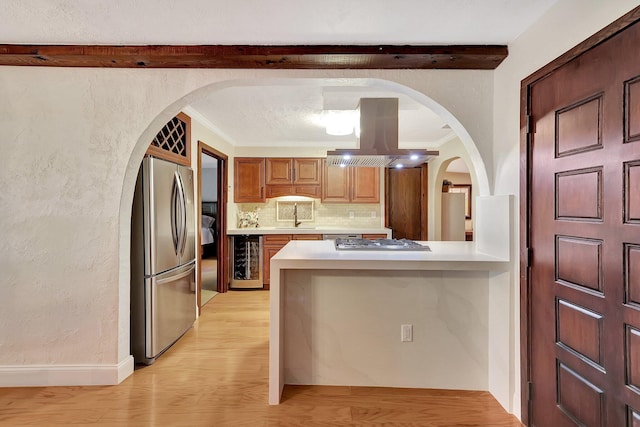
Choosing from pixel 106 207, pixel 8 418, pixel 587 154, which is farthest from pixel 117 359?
pixel 587 154

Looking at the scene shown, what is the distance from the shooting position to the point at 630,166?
1187 millimetres

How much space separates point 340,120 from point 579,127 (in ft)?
8.19

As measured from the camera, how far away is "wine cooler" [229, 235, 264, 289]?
15.5ft

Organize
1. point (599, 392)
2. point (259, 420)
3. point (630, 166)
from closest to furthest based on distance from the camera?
point (630, 166) < point (599, 392) < point (259, 420)

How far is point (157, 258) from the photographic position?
258cm

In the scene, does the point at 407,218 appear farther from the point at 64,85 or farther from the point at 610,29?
the point at 64,85

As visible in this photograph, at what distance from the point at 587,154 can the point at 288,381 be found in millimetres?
2180

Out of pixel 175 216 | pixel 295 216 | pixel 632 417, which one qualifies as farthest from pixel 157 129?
pixel 295 216

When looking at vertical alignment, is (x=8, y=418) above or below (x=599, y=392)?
below

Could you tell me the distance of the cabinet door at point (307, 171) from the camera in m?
5.14

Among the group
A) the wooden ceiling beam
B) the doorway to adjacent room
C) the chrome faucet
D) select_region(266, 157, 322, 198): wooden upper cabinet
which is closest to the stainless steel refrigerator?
the wooden ceiling beam

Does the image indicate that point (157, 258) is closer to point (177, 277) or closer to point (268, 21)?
point (177, 277)

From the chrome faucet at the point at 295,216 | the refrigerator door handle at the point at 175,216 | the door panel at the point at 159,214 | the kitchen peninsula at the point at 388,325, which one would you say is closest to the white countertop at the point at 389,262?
the kitchen peninsula at the point at 388,325

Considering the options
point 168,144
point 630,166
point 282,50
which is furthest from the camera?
point 168,144
